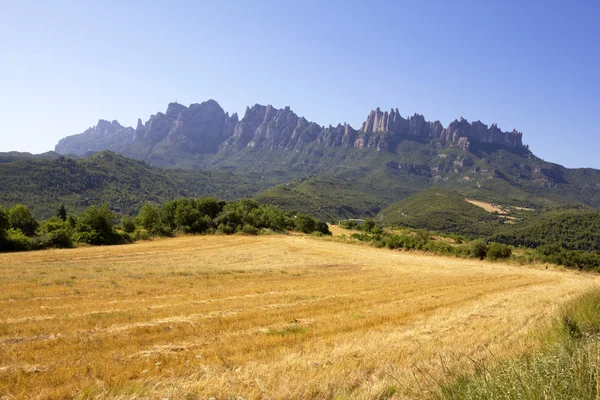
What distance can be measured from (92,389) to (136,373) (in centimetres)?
90

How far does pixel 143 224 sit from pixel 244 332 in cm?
5225

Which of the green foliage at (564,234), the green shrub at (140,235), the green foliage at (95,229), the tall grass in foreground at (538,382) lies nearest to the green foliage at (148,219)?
the green shrub at (140,235)

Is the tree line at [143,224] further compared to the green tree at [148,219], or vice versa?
the green tree at [148,219]

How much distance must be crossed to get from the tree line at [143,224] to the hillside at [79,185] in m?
40.8

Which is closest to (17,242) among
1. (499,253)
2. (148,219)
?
(148,219)

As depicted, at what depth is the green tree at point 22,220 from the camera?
41.5 metres

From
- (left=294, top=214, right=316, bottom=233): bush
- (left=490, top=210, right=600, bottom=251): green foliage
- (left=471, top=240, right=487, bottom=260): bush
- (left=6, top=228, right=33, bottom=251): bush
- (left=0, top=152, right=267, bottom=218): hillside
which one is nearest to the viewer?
(left=6, top=228, right=33, bottom=251): bush

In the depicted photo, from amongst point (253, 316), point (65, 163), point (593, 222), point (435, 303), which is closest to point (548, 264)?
point (435, 303)

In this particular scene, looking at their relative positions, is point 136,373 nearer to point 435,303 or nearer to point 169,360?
point 169,360

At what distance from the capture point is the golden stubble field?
5582 millimetres

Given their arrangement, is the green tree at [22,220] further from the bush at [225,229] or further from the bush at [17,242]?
the bush at [225,229]

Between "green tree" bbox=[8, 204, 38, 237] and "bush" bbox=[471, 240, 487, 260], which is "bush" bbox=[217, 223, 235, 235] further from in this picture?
"bush" bbox=[471, 240, 487, 260]

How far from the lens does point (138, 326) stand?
9266mm

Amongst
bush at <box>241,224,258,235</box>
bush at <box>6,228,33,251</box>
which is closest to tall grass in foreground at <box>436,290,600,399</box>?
bush at <box>6,228,33,251</box>
